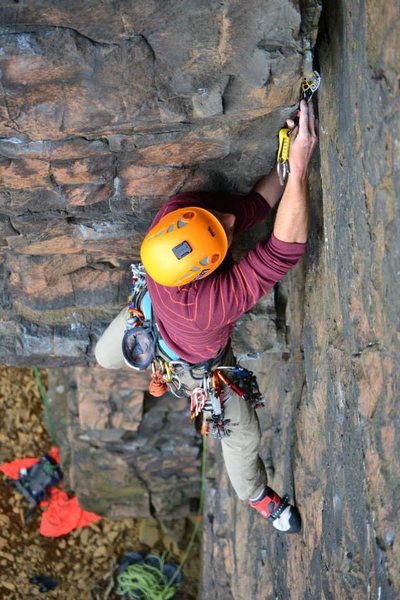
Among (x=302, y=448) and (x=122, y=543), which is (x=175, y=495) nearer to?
(x=122, y=543)

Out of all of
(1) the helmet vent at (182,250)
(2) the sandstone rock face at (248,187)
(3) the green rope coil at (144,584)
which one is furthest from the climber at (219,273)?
(3) the green rope coil at (144,584)

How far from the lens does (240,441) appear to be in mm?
4219

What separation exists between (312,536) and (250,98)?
2275 millimetres

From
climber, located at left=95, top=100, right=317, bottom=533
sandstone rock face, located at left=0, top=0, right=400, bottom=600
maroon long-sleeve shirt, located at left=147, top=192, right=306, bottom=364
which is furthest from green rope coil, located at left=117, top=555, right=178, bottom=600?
maroon long-sleeve shirt, located at left=147, top=192, right=306, bottom=364

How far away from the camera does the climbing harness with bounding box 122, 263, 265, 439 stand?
4.07 m

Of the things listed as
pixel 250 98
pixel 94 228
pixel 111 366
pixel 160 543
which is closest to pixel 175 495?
pixel 160 543

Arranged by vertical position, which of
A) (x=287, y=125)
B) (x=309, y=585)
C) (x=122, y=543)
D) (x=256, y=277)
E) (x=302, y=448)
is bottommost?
(x=122, y=543)

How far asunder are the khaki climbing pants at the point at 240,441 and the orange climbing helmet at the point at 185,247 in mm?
994

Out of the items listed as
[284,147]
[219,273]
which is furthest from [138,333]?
[284,147]

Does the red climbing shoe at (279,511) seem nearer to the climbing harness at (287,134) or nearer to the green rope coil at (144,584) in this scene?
the climbing harness at (287,134)

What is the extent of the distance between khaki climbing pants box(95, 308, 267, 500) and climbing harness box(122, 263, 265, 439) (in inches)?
1.5

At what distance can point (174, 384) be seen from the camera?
166 inches

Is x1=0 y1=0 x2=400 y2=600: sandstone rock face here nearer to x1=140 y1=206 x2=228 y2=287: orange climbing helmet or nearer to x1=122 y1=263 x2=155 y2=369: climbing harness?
x1=122 y1=263 x2=155 y2=369: climbing harness

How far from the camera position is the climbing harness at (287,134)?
308 centimetres
